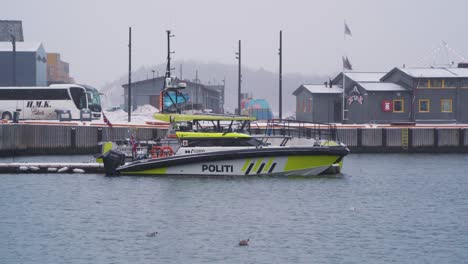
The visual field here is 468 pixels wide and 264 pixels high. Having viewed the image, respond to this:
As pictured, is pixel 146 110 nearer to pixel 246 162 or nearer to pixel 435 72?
pixel 435 72

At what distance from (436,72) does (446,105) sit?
3859 millimetres

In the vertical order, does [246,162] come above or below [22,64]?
below

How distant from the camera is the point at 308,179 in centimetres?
4206

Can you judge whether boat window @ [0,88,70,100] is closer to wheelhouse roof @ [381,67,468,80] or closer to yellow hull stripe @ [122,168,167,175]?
wheelhouse roof @ [381,67,468,80]

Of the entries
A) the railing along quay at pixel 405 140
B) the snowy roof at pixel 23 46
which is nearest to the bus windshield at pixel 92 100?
the snowy roof at pixel 23 46

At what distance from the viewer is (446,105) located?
75875 millimetres

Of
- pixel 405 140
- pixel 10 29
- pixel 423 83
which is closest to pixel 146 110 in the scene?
pixel 423 83

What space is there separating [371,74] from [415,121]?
446 inches

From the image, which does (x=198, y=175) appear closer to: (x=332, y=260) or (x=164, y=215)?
(x=164, y=215)

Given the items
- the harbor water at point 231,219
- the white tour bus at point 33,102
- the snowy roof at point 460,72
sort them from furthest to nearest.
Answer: the white tour bus at point 33,102
the snowy roof at point 460,72
the harbor water at point 231,219

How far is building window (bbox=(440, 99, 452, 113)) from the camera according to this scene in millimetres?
75750

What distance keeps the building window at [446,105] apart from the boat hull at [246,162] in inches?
1429

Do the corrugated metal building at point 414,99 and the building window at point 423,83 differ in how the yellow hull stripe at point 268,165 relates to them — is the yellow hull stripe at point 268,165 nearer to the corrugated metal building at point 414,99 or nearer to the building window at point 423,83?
the corrugated metal building at point 414,99

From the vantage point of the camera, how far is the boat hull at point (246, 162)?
135 ft
